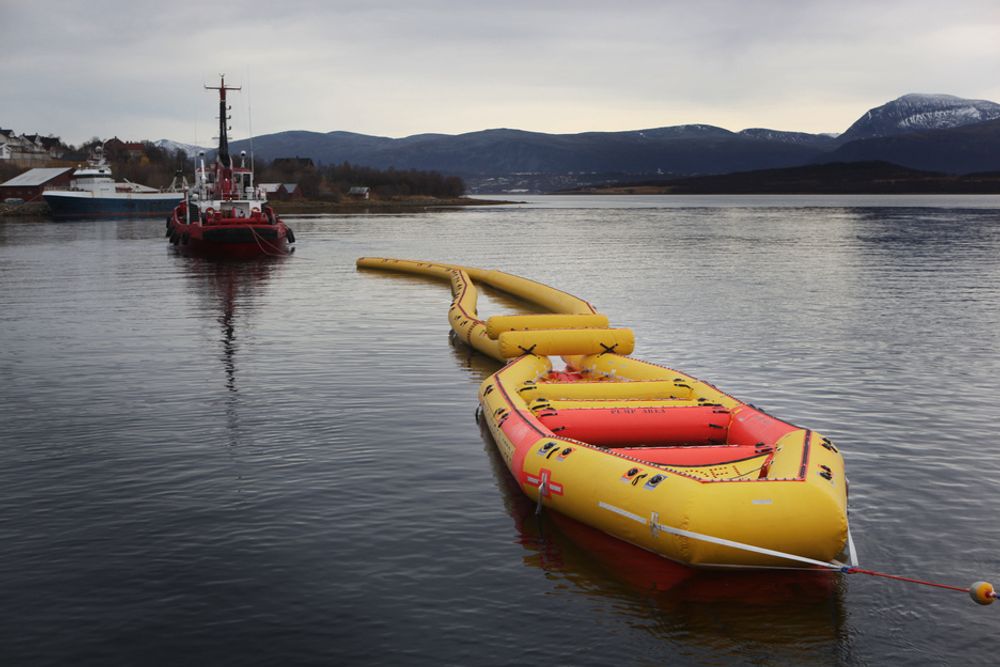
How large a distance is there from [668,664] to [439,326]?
26194mm

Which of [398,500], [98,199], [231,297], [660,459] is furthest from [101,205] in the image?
[660,459]

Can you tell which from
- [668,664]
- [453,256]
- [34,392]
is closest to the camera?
[668,664]

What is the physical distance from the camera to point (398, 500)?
15.9 meters

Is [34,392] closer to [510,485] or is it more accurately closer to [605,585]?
[510,485]

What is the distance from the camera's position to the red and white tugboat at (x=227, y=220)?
66.9 meters

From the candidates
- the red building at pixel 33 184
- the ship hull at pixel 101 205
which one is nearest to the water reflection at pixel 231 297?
the ship hull at pixel 101 205

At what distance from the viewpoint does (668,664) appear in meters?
10.9

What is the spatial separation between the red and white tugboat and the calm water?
27144 millimetres

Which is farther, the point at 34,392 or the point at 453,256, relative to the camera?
the point at 453,256

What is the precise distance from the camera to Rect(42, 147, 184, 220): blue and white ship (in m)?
139

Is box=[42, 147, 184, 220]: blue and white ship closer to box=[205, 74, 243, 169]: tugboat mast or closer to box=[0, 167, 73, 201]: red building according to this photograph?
box=[0, 167, 73, 201]: red building

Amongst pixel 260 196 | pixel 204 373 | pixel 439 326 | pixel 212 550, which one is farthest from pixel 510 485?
pixel 260 196

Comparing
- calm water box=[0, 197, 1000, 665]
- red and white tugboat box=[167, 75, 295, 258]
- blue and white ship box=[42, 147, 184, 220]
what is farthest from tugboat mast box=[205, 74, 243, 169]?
blue and white ship box=[42, 147, 184, 220]

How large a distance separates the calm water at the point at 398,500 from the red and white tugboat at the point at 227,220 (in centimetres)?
2714
